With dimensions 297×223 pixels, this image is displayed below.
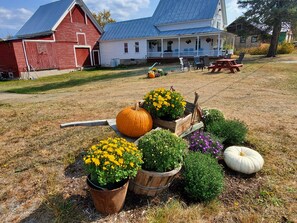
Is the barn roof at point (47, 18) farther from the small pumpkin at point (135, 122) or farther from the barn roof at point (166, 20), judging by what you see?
the small pumpkin at point (135, 122)

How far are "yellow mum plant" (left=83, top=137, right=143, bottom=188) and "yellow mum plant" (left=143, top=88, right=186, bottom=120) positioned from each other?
3.86 ft

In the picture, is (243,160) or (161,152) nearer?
(161,152)

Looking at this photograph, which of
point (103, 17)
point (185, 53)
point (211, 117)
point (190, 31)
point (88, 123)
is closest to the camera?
point (211, 117)

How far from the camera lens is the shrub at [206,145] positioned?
10.0ft

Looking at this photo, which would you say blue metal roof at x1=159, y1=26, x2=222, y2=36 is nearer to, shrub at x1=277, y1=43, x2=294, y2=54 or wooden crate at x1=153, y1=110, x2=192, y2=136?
shrub at x1=277, y1=43, x2=294, y2=54

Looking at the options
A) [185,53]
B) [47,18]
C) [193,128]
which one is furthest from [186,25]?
[193,128]

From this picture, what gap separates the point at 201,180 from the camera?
2.42 metres

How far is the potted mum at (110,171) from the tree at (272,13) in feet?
74.8

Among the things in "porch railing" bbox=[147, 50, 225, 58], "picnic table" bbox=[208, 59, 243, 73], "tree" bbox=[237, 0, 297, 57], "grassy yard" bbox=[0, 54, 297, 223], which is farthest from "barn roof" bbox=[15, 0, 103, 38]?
"grassy yard" bbox=[0, 54, 297, 223]

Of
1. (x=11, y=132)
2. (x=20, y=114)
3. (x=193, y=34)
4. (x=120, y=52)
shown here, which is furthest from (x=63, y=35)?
(x=11, y=132)

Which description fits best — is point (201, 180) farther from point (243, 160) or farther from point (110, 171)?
point (110, 171)

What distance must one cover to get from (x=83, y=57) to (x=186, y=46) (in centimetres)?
1232

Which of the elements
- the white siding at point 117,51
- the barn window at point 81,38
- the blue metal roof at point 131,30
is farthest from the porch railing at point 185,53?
the barn window at point 81,38

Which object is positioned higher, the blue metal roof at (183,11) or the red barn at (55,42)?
the blue metal roof at (183,11)
